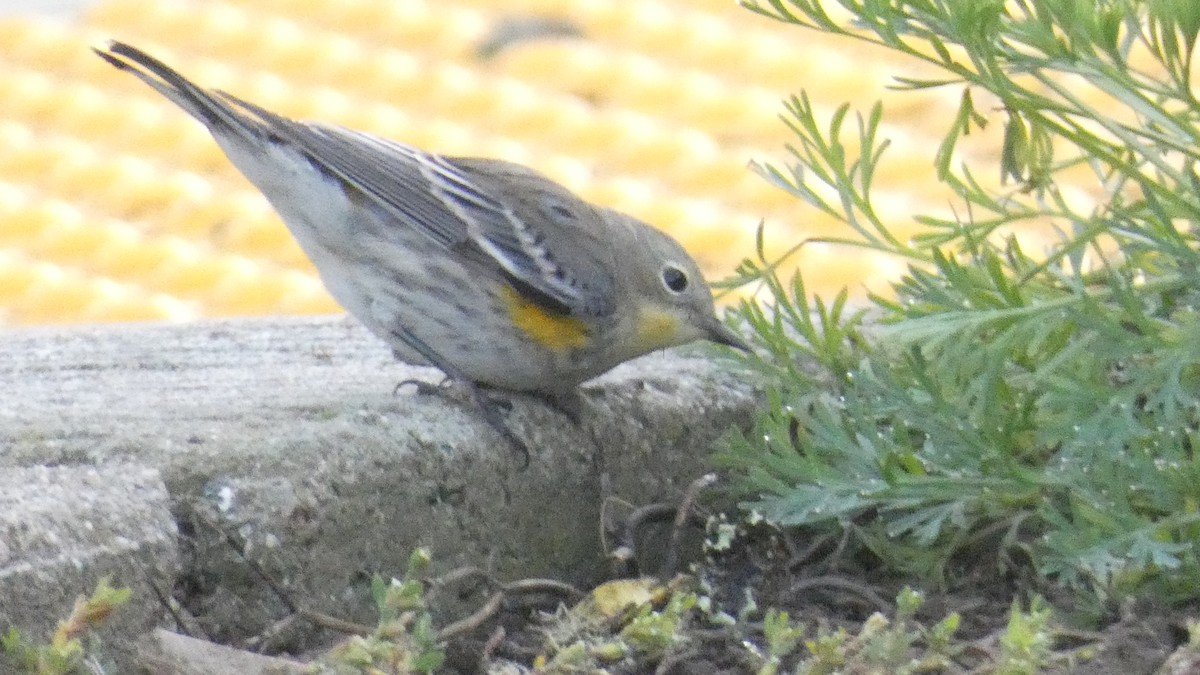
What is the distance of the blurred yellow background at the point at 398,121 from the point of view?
19.7ft

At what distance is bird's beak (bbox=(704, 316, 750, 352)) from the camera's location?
3123 millimetres

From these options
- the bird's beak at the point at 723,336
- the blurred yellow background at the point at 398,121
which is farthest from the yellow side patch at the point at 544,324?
the blurred yellow background at the point at 398,121

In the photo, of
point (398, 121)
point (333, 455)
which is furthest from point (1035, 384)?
point (398, 121)

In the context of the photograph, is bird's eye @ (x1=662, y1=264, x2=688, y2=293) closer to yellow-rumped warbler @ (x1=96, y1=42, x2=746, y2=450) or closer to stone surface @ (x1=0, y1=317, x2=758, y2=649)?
yellow-rumped warbler @ (x1=96, y1=42, x2=746, y2=450)

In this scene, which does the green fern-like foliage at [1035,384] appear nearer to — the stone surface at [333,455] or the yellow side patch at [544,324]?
the stone surface at [333,455]

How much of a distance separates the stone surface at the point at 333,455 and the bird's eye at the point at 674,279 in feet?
0.70

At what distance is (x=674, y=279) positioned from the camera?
3.74 metres

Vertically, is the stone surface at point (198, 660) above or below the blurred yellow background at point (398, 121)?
below

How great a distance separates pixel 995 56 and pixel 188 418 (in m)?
1.23

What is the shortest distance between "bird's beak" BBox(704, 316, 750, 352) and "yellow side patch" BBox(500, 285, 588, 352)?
0.84 ft

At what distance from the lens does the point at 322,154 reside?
12.3 ft

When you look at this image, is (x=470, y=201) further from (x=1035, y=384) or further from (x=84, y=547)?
(x=84, y=547)

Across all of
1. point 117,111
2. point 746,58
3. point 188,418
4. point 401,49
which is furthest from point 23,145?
point 188,418

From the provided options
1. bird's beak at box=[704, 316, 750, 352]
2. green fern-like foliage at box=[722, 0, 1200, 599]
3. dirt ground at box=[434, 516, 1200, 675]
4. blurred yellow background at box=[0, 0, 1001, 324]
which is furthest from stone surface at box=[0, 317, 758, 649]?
blurred yellow background at box=[0, 0, 1001, 324]
